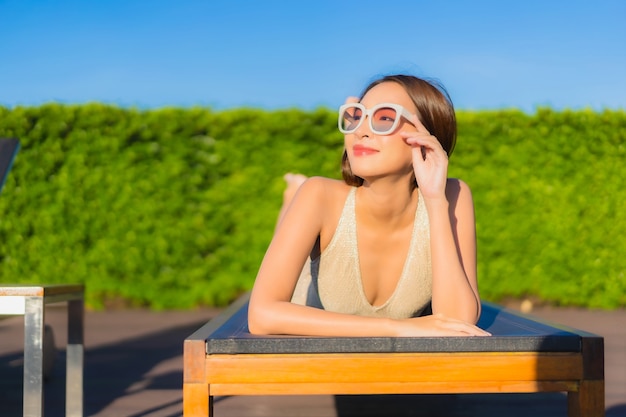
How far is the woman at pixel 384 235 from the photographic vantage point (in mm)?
2172

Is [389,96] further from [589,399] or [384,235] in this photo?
[589,399]

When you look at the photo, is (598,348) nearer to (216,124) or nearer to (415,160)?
(415,160)

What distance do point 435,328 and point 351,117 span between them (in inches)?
30.8

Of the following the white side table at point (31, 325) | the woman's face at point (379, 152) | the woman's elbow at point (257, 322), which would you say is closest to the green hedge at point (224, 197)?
the white side table at point (31, 325)

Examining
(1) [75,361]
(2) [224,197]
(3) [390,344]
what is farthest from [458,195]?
(2) [224,197]

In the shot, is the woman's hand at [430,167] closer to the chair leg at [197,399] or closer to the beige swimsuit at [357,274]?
the beige swimsuit at [357,274]

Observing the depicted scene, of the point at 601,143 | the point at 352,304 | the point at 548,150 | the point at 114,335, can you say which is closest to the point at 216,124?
the point at 114,335

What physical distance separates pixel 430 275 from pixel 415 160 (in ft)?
1.41

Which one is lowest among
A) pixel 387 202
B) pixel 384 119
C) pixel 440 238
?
pixel 440 238

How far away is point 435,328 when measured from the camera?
211 centimetres

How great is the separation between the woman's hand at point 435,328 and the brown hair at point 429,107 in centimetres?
57

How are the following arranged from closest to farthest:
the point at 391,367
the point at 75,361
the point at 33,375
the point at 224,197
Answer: the point at 391,367, the point at 33,375, the point at 75,361, the point at 224,197

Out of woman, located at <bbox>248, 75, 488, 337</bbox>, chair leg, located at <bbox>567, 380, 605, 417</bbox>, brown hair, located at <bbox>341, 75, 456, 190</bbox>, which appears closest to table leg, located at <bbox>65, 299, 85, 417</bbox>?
woman, located at <bbox>248, 75, 488, 337</bbox>

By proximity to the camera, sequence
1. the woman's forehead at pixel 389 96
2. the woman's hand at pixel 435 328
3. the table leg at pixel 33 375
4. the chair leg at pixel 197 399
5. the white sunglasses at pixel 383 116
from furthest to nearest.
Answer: the table leg at pixel 33 375 < the woman's forehead at pixel 389 96 < the white sunglasses at pixel 383 116 < the woman's hand at pixel 435 328 < the chair leg at pixel 197 399
